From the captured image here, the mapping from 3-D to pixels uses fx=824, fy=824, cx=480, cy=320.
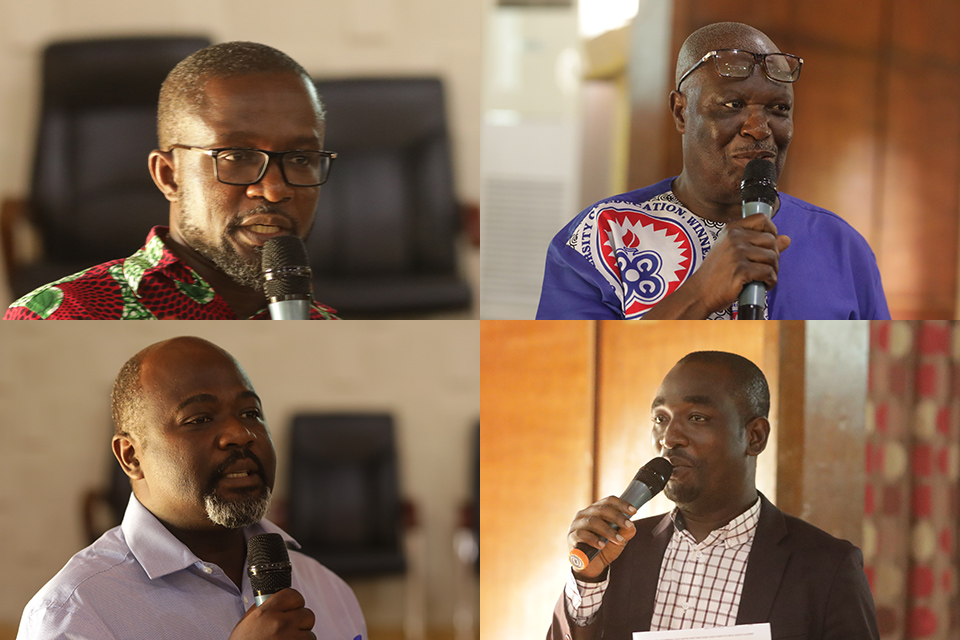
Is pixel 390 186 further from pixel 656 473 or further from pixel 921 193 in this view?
pixel 921 193

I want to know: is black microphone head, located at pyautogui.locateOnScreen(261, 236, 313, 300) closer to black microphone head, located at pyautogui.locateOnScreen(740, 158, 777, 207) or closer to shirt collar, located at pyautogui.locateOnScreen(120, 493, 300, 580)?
shirt collar, located at pyautogui.locateOnScreen(120, 493, 300, 580)

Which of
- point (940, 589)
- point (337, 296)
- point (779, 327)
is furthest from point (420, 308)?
point (940, 589)

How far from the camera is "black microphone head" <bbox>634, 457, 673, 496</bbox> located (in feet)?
3.42

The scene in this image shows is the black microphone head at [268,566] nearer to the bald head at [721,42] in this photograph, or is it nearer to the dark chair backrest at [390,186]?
the dark chair backrest at [390,186]

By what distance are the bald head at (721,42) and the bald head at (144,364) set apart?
2.16ft

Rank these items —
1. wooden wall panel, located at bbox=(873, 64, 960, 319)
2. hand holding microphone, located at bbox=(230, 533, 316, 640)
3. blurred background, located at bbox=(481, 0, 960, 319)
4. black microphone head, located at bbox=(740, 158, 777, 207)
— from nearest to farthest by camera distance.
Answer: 1. hand holding microphone, located at bbox=(230, 533, 316, 640)
2. black microphone head, located at bbox=(740, 158, 777, 207)
3. blurred background, located at bbox=(481, 0, 960, 319)
4. wooden wall panel, located at bbox=(873, 64, 960, 319)

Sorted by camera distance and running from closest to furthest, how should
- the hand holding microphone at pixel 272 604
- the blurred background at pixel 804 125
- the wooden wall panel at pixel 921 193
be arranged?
the hand holding microphone at pixel 272 604 → the blurred background at pixel 804 125 → the wooden wall panel at pixel 921 193

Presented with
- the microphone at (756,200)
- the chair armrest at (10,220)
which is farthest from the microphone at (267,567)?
the chair armrest at (10,220)

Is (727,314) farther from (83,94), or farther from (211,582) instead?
(83,94)

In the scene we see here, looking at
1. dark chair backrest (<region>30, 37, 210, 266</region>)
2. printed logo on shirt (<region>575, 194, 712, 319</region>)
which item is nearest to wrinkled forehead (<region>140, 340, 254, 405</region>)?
dark chair backrest (<region>30, 37, 210, 266</region>)

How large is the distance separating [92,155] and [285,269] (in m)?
0.52

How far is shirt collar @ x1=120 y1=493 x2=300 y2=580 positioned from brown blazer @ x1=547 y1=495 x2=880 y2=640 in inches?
18.4

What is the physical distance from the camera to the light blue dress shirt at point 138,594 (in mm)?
851

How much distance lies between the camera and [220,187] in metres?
0.87
